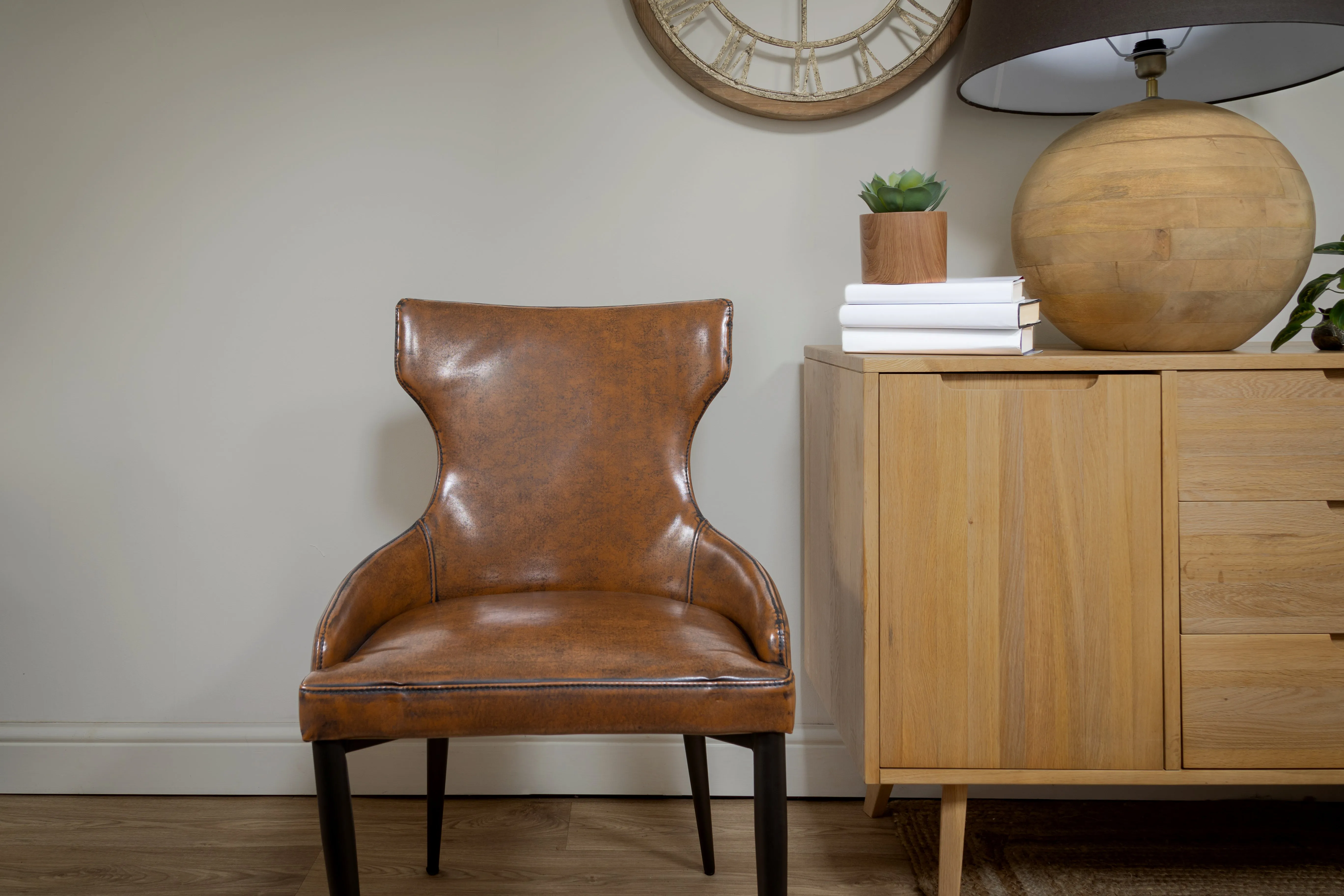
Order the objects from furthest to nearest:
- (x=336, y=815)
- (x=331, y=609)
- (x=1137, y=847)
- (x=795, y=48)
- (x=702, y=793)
Answer: 1. (x=795, y=48)
2. (x=1137, y=847)
3. (x=702, y=793)
4. (x=331, y=609)
5. (x=336, y=815)

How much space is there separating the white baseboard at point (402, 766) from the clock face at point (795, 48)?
124 cm

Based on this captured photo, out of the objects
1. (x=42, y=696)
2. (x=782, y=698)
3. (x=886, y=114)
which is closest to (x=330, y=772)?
(x=782, y=698)

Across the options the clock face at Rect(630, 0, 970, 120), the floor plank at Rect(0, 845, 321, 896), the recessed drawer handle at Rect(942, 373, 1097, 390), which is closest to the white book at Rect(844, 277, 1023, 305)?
the recessed drawer handle at Rect(942, 373, 1097, 390)

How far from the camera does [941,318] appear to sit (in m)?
1.35

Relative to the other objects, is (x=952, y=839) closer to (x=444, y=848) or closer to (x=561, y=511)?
(x=561, y=511)

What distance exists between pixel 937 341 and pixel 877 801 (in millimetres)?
894

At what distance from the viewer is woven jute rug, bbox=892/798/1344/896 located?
1512mm

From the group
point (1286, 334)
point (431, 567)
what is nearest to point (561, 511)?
point (431, 567)

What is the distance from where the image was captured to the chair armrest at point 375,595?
1.16 m

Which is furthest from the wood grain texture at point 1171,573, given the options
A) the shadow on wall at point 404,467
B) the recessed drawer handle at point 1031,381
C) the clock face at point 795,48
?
the shadow on wall at point 404,467

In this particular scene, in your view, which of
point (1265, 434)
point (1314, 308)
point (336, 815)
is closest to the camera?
point (336, 815)

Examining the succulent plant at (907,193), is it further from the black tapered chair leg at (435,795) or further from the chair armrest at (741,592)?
the black tapered chair leg at (435,795)

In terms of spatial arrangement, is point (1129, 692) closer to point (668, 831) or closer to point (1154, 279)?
point (1154, 279)

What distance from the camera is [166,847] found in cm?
167
